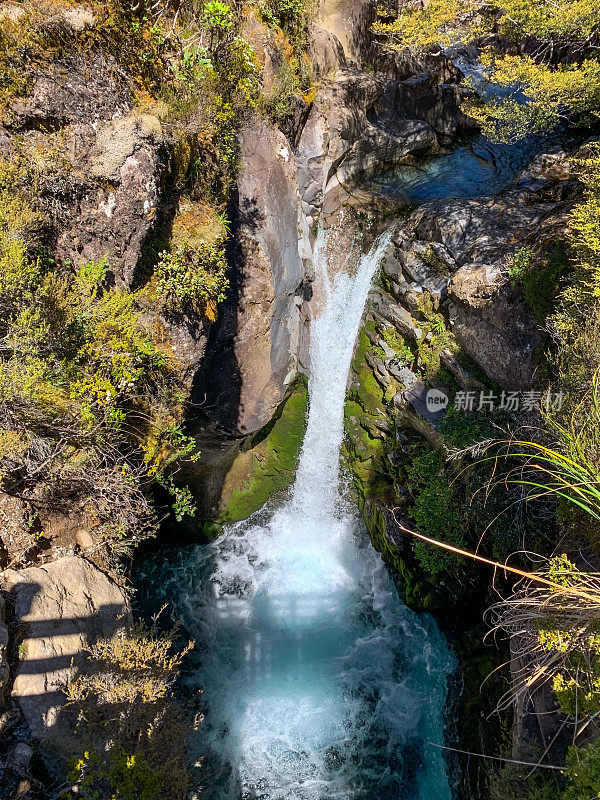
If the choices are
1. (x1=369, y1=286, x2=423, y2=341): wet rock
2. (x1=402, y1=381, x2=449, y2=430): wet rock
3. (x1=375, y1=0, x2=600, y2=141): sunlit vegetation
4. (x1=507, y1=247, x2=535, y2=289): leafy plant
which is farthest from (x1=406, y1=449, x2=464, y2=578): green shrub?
(x1=375, y1=0, x2=600, y2=141): sunlit vegetation

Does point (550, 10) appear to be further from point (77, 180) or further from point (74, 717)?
point (74, 717)

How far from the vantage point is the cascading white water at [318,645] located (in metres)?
6.89

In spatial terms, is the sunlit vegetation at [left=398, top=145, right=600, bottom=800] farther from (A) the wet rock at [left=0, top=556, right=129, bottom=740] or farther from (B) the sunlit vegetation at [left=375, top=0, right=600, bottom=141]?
(A) the wet rock at [left=0, top=556, right=129, bottom=740]

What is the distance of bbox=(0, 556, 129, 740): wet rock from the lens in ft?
15.3

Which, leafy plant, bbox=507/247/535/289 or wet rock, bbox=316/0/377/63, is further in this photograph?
wet rock, bbox=316/0/377/63

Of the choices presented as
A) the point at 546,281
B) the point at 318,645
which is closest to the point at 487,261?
the point at 546,281

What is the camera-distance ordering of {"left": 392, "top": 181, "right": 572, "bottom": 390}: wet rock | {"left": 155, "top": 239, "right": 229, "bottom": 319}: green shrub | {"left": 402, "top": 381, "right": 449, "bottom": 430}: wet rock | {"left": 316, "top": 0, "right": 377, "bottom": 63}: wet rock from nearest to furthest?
{"left": 155, "top": 239, "right": 229, "bottom": 319}: green shrub < {"left": 392, "top": 181, "right": 572, "bottom": 390}: wet rock < {"left": 402, "top": 381, "right": 449, "bottom": 430}: wet rock < {"left": 316, "top": 0, "right": 377, "bottom": 63}: wet rock

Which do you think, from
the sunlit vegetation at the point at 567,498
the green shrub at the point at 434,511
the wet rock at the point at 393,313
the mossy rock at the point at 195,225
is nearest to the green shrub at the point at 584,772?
the sunlit vegetation at the point at 567,498

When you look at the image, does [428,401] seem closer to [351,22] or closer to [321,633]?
[321,633]

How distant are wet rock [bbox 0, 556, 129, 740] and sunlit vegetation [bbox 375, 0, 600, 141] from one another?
35.0 feet

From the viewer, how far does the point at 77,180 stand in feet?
17.2

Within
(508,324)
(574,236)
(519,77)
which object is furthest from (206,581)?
(519,77)

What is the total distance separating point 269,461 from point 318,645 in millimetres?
3602

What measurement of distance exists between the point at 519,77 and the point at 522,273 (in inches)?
194
